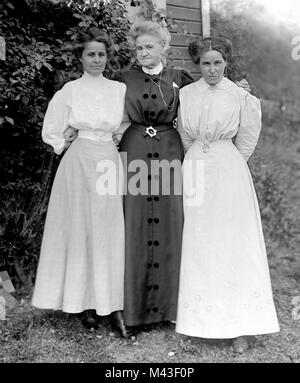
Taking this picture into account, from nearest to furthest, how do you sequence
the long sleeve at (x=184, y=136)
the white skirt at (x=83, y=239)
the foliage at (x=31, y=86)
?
the white skirt at (x=83, y=239)
the long sleeve at (x=184, y=136)
the foliage at (x=31, y=86)

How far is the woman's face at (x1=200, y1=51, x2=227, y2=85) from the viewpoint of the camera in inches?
128

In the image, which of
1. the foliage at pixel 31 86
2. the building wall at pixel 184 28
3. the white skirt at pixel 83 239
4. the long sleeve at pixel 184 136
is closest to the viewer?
the white skirt at pixel 83 239

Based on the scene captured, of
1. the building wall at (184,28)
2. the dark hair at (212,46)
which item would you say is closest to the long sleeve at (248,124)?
the dark hair at (212,46)

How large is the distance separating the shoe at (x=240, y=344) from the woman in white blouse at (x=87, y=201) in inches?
29.7

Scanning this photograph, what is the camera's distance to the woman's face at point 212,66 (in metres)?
3.26

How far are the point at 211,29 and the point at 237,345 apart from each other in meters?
4.13

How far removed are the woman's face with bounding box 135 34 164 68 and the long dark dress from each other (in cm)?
11

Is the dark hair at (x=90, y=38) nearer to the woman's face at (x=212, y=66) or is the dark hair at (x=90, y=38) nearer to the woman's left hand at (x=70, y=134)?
the woman's left hand at (x=70, y=134)

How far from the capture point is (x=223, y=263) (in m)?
3.25

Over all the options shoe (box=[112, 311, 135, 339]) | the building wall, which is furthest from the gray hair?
the building wall

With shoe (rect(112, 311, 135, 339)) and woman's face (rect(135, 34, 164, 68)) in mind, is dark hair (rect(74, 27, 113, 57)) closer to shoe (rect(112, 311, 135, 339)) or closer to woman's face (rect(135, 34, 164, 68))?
woman's face (rect(135, 34, 164, 68))

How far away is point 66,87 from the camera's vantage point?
3.42 meters

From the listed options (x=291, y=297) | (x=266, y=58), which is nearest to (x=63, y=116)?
(x=291, y=297)

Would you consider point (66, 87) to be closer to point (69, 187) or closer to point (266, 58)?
point (69, 187)
